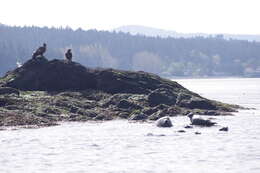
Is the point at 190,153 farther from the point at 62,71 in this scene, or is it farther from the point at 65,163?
the point at 62,71

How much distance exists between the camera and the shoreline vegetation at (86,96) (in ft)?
247

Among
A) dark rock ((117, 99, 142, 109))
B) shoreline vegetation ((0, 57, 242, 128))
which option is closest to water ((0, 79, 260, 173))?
shoreline vegetation ((0, 57, 242, 128))

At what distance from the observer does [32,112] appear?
73.6m

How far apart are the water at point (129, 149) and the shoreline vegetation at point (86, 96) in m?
5.45

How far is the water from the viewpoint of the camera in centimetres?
4472

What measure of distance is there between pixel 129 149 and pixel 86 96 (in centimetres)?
3342

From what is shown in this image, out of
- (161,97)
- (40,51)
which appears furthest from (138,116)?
(40,51)

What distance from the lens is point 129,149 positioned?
52938 millimetres

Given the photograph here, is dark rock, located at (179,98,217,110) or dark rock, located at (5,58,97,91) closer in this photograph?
dark rock, located at (179,98,217,110)

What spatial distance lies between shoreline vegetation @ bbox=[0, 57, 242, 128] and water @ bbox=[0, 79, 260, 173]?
5.45m

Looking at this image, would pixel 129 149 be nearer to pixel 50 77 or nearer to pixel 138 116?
pixel 138 116

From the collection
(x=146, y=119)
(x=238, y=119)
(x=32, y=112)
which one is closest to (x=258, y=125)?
(x=238, y=119)

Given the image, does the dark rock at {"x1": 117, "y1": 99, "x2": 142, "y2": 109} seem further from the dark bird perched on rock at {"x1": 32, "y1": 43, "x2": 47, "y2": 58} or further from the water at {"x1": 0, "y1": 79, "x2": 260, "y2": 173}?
the dark bird perched on rock at {"x1": 32, "y1": 43, "x2": 47, "y2": 58}

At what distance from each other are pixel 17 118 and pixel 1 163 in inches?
941
